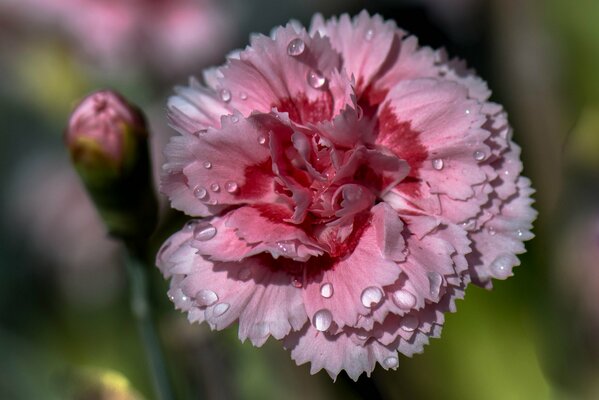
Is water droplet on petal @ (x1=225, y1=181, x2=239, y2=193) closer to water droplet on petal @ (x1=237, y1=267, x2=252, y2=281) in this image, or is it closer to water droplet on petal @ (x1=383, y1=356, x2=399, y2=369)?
water droplet on petal @ (x1=237, y1=267, x2=252, y2=281)

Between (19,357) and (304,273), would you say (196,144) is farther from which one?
(19,357)

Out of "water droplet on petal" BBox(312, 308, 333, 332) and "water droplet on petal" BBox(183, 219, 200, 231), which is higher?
"water droplet on petal" BBox(312, 308, 333, 332)

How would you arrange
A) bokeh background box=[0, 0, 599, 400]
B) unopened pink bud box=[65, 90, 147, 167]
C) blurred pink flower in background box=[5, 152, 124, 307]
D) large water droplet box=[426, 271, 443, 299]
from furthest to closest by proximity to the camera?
1. blurred pink flower in background box=[5, 152, 124, 307]
2. bokeh background box=[0, 0, 599, 400]
3. unopened pink bud box=[65, 90, 147, 167]
4. large water droplet box=[426, 271, 443, 299]

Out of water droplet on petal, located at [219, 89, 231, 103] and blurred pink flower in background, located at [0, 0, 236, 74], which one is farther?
blurred pink flower in background, located at [0, 0, 236, 74]

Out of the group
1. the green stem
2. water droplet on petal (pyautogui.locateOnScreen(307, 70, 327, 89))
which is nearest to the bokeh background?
the green stem

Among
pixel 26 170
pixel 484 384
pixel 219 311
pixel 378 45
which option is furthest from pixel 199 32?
pixel 219 311

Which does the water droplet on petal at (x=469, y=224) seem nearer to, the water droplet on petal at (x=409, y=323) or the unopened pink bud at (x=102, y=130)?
the water droplet on petal at (x=409, y=323)

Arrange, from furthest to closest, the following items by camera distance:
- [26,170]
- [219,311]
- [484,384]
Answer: [26,170]
[484,384]
[219,311]

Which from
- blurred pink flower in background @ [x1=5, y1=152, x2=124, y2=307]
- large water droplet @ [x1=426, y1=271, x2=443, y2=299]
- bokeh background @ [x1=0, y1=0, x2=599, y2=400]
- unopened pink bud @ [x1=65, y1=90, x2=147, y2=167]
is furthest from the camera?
blurred pink flower in background @ [x1=5, y1=152, x2=124, y2=307]
